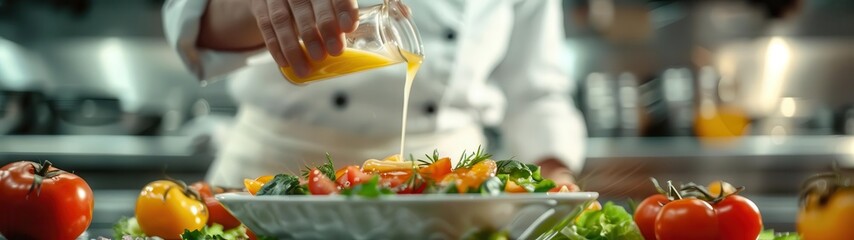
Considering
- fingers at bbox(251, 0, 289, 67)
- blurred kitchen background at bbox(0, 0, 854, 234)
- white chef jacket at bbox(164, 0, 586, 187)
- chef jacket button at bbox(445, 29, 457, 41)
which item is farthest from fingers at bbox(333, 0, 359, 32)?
blurred kitchen background at bbox(0, 0, 854, 234)

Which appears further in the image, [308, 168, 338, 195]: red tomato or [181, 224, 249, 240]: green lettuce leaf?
[181, 224, 249, 240]: green lettuce leaf

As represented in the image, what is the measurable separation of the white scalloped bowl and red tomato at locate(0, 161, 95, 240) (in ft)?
0.95

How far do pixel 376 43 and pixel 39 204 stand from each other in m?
0.37

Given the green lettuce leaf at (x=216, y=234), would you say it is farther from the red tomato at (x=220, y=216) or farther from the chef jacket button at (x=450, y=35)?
the chef jacket button at (x=450, y=35)

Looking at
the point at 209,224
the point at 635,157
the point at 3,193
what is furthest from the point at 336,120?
the point at 635,157

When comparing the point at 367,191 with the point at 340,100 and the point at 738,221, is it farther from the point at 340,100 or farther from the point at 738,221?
the point at 340,100

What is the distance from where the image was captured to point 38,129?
3.22 metres

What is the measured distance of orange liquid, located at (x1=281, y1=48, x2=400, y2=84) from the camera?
1.08 metres

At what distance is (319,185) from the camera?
76 centimetres

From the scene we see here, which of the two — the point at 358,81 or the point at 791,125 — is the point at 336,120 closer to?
the point at 358,81

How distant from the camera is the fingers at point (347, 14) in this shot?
96 centimetres

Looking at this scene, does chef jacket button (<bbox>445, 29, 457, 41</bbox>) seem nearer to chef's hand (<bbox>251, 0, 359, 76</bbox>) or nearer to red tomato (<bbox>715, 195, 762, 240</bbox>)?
chef's hand (<bbox>251, 0, 359, 76</bbox>)

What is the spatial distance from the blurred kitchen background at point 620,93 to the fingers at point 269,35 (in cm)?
188

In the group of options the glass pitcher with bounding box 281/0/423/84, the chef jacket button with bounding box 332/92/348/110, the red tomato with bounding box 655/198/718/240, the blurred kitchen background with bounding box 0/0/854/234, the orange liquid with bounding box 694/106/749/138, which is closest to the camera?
the red tomato with bounding box 655/198/718/240
